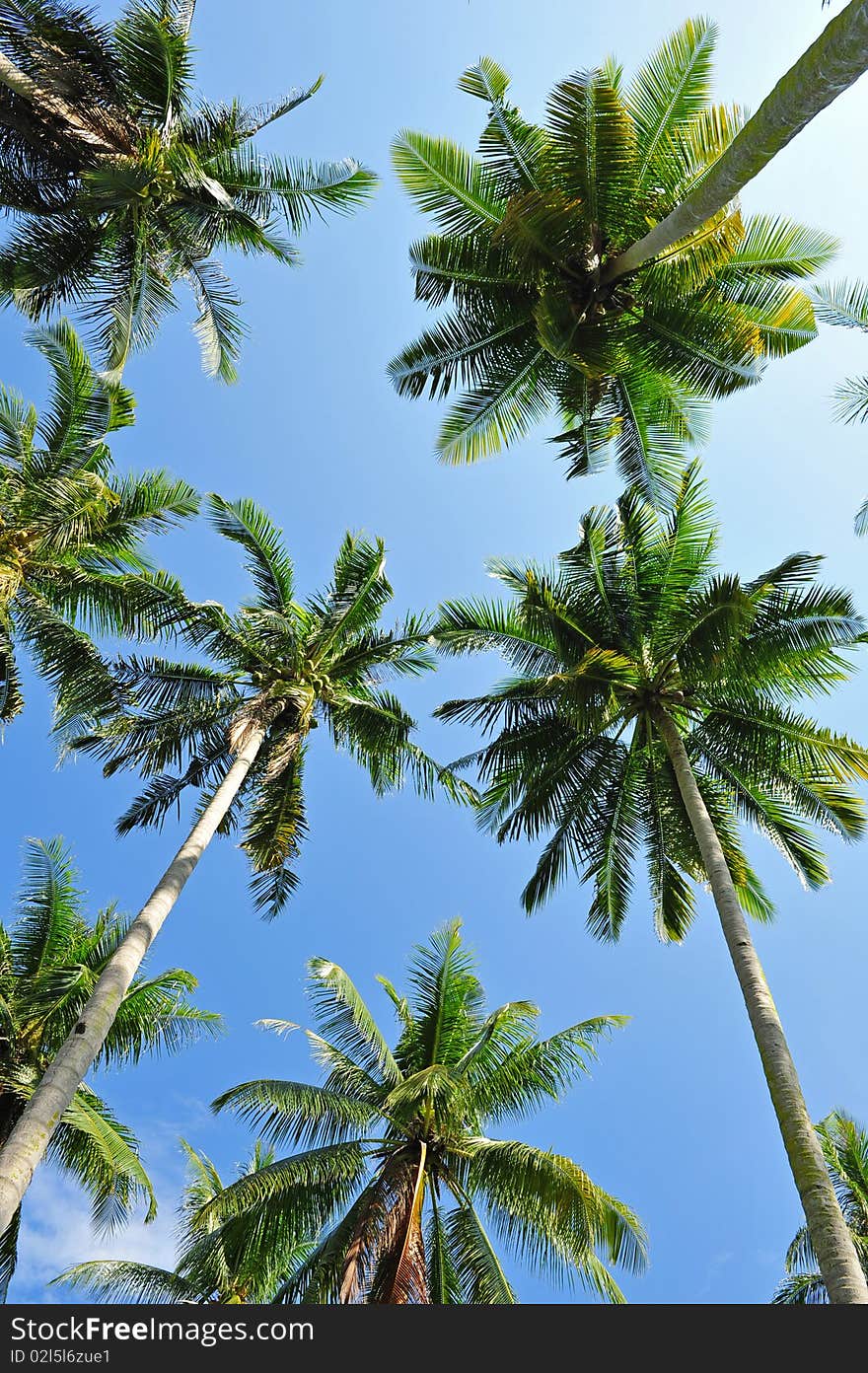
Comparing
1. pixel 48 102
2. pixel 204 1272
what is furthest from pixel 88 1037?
pixel 48 102

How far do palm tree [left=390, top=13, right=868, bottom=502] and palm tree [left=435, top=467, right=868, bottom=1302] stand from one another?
1.70 metres

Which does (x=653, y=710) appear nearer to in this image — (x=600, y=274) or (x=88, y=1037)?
(x=600, y=274)

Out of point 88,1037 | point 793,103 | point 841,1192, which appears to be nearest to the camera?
point 793,103

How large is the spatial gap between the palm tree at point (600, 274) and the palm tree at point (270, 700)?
3676 millimetres

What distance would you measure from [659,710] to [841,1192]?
1142 centimetres

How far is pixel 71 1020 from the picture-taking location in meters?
16.0

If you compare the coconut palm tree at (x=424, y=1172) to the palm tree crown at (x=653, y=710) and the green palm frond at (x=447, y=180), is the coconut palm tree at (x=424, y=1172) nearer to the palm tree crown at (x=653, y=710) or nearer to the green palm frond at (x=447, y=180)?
the palm tree crown at (x=653, y=710)

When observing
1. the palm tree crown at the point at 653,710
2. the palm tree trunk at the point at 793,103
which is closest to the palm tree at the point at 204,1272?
the palm tree crown at the point at 653,710

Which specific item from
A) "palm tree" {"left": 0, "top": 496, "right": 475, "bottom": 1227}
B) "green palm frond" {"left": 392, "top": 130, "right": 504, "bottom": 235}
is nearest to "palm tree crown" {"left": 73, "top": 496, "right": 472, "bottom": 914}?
"palm tree" {"left": 0, "top": 496, "right": 475, "bottom": 1227}

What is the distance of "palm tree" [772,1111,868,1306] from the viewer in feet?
56.4

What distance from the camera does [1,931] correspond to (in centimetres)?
1714

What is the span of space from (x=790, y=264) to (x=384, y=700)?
9.76 metres

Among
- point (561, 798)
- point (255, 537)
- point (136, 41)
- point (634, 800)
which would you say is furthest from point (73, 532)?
point (634, 800)

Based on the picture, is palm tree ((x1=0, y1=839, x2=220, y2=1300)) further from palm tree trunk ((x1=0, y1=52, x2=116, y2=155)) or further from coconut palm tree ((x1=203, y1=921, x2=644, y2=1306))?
palm tree trunk ((x1=0, y1=52, x2=116, y2=155))
